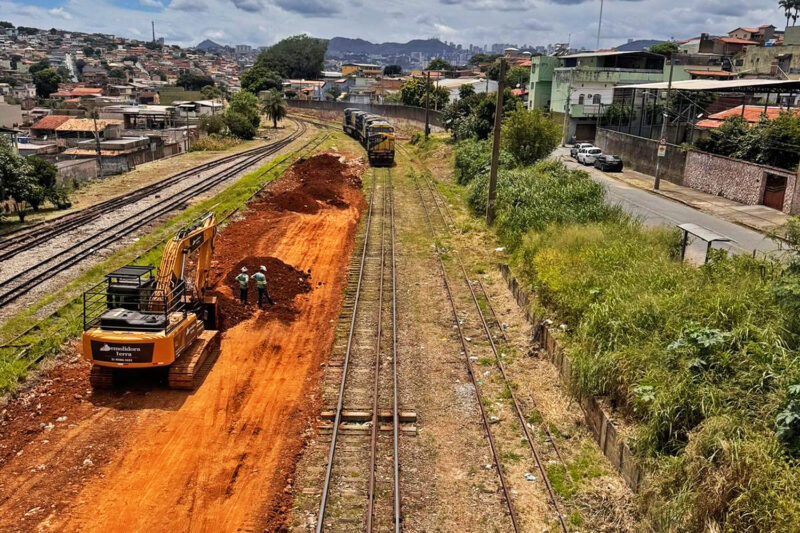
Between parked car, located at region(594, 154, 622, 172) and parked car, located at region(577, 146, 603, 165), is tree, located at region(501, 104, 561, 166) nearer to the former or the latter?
parked car, located at region(594, 154, 622, 172)

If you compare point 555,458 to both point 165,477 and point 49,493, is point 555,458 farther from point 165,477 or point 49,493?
point 49,493

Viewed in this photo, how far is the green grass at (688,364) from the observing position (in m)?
8.01

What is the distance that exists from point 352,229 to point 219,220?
583cm

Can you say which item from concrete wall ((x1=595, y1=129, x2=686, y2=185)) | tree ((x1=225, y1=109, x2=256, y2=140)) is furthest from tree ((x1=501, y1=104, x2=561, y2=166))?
tree ((x1=225, y1=109, x2=256, y2=140))

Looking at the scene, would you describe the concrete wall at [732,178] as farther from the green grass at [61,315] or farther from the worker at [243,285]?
the green grass at [61,315]

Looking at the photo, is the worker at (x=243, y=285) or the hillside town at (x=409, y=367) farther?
the worker at (x=243, y=285)

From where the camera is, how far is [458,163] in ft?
136

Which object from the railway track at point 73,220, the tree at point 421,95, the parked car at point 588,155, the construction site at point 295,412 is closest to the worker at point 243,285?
the construction site at point 295,412

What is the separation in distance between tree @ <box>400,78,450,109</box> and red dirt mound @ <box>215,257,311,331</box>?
6053cm

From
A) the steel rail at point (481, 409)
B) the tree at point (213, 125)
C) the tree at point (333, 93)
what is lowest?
the steel rail at point (481, 409)

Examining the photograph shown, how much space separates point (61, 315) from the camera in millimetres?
17641

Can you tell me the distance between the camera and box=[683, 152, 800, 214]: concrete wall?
29094mm

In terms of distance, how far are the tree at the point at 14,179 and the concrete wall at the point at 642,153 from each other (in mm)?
35418

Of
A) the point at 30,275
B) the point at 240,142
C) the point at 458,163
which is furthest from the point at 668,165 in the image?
the point at 240,142
